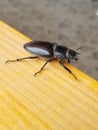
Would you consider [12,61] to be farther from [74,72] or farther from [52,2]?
[52,2]

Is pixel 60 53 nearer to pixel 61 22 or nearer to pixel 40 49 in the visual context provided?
pixel 40 49

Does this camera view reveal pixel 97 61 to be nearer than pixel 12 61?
No

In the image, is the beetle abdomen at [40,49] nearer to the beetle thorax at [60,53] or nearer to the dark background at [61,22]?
the beetle thorax at [60,53]

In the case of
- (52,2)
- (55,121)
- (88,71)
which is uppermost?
(55,121)

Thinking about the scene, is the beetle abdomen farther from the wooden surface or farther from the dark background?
the dark background

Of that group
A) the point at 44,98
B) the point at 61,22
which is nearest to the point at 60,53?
the point at 44,98

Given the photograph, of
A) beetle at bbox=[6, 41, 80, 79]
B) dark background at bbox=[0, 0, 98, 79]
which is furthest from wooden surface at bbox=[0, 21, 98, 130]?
dark background at bbox=[0, 0, 98, 79]

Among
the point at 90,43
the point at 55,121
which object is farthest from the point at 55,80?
the point at 90,43
